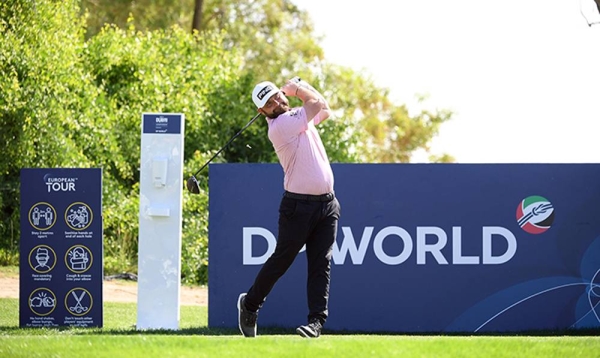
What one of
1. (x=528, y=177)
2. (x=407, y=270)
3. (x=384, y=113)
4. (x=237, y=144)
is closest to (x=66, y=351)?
(x=407, y=270)

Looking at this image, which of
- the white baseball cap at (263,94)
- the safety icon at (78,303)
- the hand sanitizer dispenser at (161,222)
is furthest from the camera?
the safety icon at (78,303)

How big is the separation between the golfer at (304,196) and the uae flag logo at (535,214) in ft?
9.69

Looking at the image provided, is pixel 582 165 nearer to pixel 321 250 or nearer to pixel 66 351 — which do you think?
pixel 321 250

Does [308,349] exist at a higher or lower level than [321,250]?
lower

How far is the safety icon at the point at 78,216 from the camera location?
9.95 m

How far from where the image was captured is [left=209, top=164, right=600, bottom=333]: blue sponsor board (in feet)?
33.0

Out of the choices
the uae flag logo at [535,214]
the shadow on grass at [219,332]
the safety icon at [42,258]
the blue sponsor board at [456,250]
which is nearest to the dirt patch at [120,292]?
the safety icon at [42,258]

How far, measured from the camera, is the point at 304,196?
7.66 meters

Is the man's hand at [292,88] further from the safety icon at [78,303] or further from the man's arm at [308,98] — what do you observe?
the safety icon at [78,303]

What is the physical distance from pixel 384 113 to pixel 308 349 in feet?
106

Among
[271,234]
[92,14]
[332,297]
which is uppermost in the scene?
[92,14]

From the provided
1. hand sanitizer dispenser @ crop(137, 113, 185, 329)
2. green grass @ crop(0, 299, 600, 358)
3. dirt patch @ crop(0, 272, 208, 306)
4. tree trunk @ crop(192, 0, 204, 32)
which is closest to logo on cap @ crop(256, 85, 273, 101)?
green grass @ crop(0, 299, 600, 358)

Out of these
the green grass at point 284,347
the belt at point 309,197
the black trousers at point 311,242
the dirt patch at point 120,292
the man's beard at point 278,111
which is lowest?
the dirt patch at point 120,292

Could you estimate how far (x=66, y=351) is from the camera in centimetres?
689
